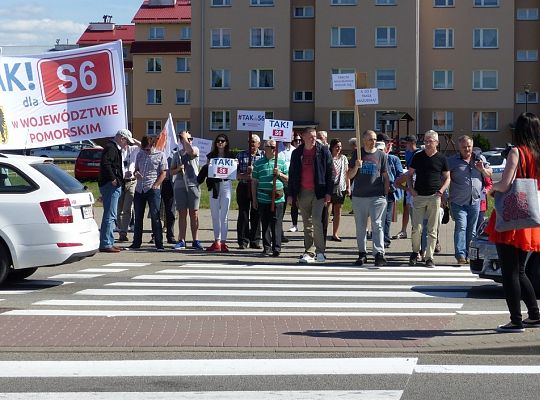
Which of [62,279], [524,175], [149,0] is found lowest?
[62,279]

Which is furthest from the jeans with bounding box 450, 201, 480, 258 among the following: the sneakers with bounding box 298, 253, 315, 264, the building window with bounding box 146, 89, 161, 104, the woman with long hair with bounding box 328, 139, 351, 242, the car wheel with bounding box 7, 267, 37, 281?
the building window with bounding box 146, 89, 161, 104

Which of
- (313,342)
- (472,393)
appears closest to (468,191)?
(313,342)

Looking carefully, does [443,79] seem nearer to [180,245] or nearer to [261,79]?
[261,79]

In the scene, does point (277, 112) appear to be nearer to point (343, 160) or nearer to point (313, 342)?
point (343, 160)

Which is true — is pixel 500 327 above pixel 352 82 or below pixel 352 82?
below

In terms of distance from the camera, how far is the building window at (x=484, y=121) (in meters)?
66.3

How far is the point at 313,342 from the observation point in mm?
9562

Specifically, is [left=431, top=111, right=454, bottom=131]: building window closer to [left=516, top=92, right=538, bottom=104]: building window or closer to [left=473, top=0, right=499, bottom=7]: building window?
[left=516, top=92, right=538, bottom=104]: building window

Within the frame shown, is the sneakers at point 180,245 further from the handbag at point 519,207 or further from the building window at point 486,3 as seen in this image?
the building window at point 486,3

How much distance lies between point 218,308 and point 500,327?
131 inches

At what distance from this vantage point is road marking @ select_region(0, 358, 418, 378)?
8.41m

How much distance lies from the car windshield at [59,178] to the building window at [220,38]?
53.9 metres

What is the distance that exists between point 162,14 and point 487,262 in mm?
75145

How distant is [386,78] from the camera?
65312 millimetres
